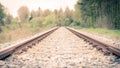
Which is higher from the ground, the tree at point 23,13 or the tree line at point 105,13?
the tree line at point 105,13

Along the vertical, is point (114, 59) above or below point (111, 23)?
above

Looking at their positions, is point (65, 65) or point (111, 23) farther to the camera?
point (111, 23)

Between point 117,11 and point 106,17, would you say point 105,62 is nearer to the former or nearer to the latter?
point 117,11

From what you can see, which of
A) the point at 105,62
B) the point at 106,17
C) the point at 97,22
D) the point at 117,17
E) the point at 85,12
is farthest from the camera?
the point at 85,12

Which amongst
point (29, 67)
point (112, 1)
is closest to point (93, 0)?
point (112, 1)

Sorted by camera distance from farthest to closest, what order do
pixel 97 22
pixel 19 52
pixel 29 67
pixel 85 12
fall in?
pixel 85 12 < pixel 97 22 < pixel 19 52 < pixel 29 67

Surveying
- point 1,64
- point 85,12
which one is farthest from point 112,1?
point 1,64

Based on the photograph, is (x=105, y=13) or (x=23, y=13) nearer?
(x=105, y=13)

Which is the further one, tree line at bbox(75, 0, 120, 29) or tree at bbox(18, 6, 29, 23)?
tree at bbox(18, 6, 29, 23)

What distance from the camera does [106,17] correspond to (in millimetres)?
38500

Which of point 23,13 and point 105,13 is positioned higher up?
point 105,13

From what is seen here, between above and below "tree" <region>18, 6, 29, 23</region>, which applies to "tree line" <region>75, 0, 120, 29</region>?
above

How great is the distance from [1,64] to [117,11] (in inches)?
1197

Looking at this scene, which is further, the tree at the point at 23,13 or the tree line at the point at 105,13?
the tree at the point at 23,13
